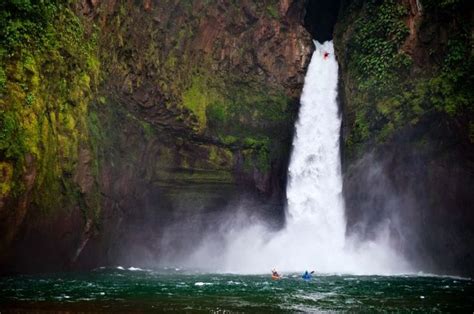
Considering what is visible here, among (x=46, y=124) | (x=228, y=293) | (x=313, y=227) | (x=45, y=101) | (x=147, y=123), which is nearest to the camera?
(x=228, y=293)

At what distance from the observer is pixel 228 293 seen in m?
17.8

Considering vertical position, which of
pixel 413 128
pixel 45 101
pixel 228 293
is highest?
pixel 413 128

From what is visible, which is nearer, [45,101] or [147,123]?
[45,101]

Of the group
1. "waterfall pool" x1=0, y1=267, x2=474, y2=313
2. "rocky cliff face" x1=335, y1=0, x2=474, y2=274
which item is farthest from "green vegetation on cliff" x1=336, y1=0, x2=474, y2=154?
"waterfall pool" x1=0, y1=267, x2=474, y2=313

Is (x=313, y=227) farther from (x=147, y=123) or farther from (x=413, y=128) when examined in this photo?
(x=147, y=123)

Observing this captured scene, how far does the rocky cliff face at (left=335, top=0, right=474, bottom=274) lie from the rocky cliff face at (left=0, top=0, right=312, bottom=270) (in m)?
4.99

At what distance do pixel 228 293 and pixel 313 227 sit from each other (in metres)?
14.4

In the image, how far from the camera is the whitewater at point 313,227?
2919cm

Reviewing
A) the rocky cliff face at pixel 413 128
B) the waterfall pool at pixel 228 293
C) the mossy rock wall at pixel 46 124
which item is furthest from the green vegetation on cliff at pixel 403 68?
the mossy rock wall at pixel 46 124

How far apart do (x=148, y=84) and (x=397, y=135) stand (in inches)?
564

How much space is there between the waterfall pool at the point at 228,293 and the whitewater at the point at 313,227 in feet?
16.6

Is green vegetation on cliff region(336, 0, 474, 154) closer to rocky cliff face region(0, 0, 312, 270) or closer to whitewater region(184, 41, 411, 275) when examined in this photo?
whitewater region(184, 41, 411, 275)

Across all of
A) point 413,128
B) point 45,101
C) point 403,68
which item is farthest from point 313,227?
point 45,101

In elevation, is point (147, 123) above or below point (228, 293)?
above
